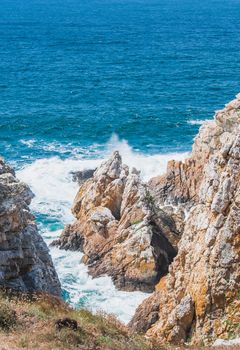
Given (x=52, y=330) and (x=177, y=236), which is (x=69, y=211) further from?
(x=52, y=330)

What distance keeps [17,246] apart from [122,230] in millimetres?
19605

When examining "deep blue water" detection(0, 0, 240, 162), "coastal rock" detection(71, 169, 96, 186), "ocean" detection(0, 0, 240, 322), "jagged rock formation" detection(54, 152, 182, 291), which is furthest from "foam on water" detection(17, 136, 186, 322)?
"deep blue water" detection(0, 0, 240, 162)

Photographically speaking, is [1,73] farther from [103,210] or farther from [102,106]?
[103,210]

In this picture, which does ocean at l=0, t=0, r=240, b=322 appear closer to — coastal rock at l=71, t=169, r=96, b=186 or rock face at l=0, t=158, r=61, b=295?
coastal rock at l=71, t=169, r=96, b=186

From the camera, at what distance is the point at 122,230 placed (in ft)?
145

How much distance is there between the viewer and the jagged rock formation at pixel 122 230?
134ft

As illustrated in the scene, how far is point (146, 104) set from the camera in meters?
86.9

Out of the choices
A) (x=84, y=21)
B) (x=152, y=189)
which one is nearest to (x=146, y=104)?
(x=152, y=189)

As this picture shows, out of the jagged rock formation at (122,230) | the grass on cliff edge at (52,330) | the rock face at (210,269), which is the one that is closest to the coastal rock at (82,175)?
the jagged rock formation at (122,230)

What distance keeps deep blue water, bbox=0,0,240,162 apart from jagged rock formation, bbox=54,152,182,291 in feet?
67.9

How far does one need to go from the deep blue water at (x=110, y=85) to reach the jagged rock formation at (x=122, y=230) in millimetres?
20687

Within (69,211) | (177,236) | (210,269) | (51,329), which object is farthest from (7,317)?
(69,211)

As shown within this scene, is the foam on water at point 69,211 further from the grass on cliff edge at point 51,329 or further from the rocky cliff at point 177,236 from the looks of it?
the grass on cliff edge at point 51,329

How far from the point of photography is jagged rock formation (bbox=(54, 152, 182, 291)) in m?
41.0
